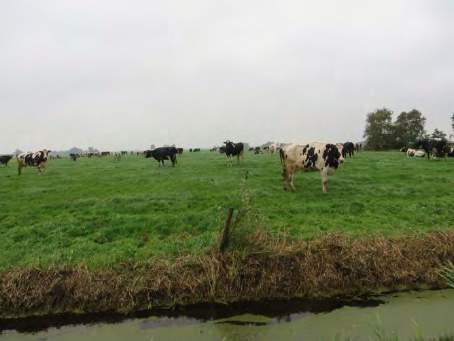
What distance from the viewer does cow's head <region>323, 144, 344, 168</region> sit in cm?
1809

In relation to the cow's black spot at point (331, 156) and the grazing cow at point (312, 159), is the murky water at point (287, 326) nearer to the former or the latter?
the grazing cow at point (312, 159)

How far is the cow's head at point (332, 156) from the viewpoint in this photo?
1809 cm

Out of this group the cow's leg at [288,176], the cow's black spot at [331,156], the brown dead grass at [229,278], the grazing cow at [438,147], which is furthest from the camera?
the grazing cow at [438,147]

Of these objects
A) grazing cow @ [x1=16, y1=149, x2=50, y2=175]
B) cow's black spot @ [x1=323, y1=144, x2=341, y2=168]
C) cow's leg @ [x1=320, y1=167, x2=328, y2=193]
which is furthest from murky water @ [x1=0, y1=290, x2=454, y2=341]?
grazing cow @ [x1=16, y1=149, x2=50, y2=175]

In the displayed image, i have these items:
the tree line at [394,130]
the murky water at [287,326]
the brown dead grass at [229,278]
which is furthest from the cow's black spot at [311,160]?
the tree line at [394,130]

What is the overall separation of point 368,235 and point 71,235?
985cm

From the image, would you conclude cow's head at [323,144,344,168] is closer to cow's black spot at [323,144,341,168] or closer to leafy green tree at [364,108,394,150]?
cow's black spot at [323,144,341,168]

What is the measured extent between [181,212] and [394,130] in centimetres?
7938

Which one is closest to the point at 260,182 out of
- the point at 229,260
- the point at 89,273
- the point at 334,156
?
the point at 334,156

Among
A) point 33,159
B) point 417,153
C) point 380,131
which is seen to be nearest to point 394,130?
point 380,131

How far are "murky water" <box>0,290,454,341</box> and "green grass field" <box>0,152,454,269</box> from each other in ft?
7.84

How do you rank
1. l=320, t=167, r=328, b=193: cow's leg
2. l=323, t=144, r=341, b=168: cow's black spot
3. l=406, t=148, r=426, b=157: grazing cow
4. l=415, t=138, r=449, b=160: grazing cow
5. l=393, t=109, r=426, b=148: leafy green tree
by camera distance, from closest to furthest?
l=320, t=167, r=328, b=193: cow's leg
l=323, t=144, r=341, b=168: cow's black spot
l=415, t=138, r=449, b=160: grazing cow
l=406, t=148, r=426, b=157: grazing cow
l=393, t=109, r=426, b=148: leafy green tree

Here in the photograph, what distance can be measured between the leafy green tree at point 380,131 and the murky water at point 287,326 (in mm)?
80464

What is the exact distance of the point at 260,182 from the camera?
770 inches
